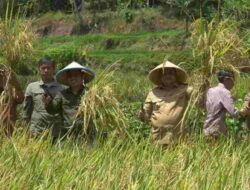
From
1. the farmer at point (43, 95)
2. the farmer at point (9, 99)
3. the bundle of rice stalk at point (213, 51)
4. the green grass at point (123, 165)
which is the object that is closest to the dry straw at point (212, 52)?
the bundle of rice stalk at point (213, 51)

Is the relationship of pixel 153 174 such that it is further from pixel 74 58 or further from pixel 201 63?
pixel 74 58

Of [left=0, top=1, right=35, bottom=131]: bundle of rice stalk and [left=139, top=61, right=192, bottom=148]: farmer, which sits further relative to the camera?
[left=0, top=1, right=35, bottom=131]: bundle of rice stalk

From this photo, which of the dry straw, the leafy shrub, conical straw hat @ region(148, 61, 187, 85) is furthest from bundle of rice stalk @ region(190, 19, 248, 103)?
the leafy shrub

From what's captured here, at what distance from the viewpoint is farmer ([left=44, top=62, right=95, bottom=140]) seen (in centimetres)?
461

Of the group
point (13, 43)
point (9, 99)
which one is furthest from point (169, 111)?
point (13, 43)

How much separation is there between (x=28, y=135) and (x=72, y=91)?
46 centimetres

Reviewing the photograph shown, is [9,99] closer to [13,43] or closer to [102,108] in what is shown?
[13,43]

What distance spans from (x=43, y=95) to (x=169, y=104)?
0.89 metres

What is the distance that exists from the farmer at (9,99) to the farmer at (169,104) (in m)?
0.98

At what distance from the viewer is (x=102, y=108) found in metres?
4.73

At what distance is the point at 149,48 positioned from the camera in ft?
72.4

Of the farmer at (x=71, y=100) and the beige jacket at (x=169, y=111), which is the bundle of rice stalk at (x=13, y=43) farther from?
the beige jacket at (x=169, y=111)

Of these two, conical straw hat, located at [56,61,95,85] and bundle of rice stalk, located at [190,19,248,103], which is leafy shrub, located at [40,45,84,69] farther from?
conical straw hat, located at [56,61,95,85]

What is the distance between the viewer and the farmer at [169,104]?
4.70 m
